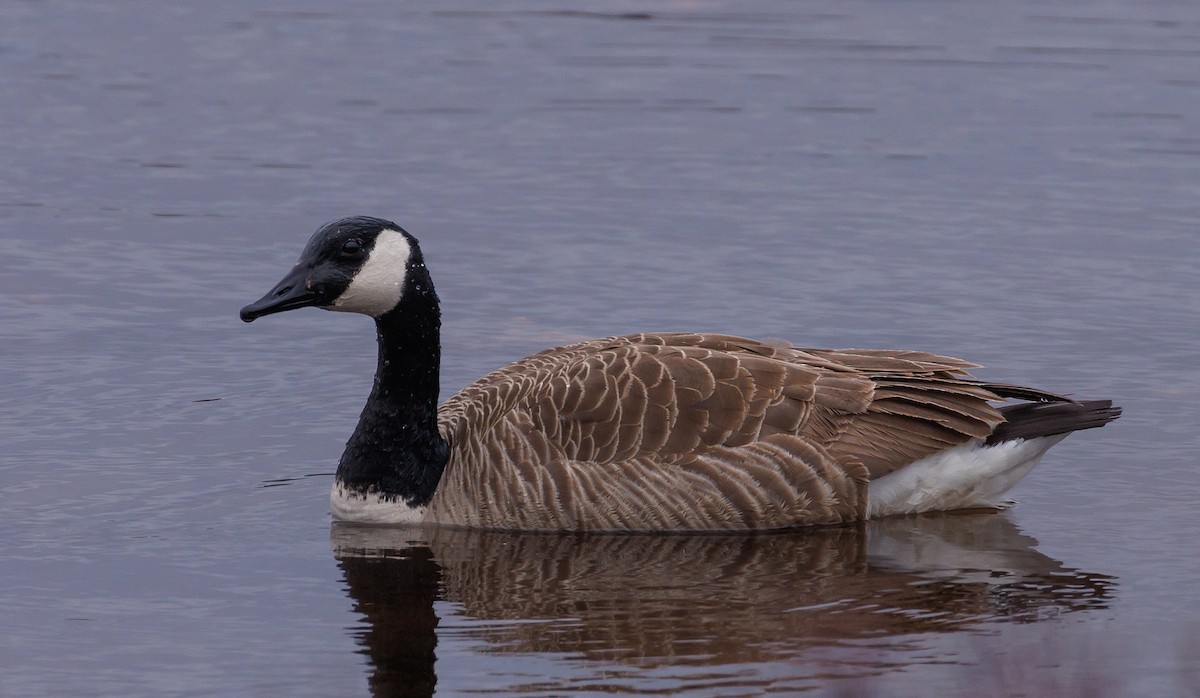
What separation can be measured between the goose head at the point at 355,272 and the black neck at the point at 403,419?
0.14 m

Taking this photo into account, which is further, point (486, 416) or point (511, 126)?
point (511, 126)

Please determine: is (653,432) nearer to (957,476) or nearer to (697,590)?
(697,590)

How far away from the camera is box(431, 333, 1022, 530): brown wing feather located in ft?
37.3

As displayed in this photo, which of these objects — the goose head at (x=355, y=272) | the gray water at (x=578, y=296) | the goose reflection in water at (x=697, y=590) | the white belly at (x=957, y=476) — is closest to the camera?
the goose reflection in water at (x=697, y=590)

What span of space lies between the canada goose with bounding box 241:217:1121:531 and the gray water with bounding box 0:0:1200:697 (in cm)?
27

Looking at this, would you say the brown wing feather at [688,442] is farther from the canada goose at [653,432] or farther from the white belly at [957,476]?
the white belly at [957,476]

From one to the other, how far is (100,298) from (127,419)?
280 centimetres

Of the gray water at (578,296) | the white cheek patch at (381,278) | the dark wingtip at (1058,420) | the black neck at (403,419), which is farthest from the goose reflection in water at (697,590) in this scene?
the white cheek patch at (381,278)

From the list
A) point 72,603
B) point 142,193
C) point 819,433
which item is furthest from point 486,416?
point 142,193

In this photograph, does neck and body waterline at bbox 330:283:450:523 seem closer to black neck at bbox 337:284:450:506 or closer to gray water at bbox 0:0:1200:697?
black neck at bbox 337:284:450:506

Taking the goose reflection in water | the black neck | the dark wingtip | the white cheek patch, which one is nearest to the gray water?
the goose reflection in water

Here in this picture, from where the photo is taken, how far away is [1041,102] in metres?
22.0

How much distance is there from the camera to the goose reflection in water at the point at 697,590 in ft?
31.4

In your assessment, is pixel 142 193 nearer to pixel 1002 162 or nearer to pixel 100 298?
pixel 100 298
